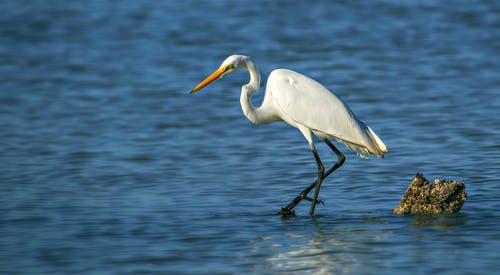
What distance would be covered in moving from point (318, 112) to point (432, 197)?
1177mm

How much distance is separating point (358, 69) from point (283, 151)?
4.56m

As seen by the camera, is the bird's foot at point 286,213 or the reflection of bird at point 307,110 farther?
the reflection of bird at point 307,110

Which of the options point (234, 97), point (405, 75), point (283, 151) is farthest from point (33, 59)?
point (283, 151)

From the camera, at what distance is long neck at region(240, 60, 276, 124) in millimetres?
8023

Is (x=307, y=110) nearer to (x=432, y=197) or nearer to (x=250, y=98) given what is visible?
(x=250, y=98)

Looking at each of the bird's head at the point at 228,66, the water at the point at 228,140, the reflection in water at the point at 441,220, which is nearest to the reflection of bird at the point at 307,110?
the bird's head at the point at 228,66

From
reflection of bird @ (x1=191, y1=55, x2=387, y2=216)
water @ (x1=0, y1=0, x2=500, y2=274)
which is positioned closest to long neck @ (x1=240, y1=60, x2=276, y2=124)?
reflection of bird @ (x1=191, y1=55, x2=387, y2=216)

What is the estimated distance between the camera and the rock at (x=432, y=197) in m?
7.28

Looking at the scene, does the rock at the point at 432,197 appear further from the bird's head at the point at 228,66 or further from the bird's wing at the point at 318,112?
the bird's head at the point at 228,66

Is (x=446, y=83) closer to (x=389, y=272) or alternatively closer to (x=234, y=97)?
(x=234, y=97)

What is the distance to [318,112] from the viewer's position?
7.90m

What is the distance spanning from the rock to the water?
98mm

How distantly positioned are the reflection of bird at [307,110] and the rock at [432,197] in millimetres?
537

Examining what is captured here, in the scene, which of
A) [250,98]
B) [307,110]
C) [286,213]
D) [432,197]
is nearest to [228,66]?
[250,98]
